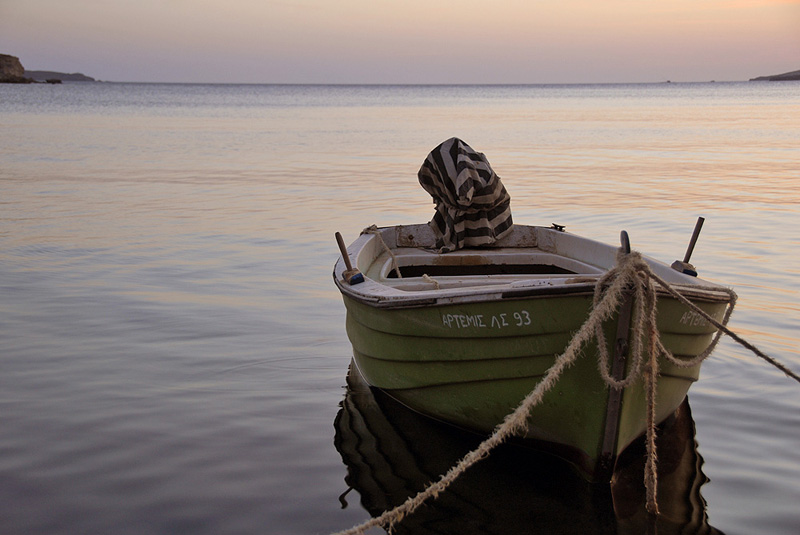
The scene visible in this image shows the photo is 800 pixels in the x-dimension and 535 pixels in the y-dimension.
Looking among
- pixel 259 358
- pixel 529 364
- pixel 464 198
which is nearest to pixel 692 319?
pixel 529 364

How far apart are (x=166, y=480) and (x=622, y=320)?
2994 mm

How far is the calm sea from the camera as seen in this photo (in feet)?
14.8

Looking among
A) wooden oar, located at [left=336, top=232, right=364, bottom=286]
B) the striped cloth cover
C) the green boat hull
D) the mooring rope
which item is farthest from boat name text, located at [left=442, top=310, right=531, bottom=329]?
the striped cloth cover

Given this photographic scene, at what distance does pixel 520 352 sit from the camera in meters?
4.43

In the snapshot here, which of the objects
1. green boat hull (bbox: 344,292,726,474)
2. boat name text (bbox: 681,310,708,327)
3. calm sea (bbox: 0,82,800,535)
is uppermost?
boat name text (bbox: 681,310,708,327)

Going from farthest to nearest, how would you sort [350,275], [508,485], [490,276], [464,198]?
[464,198] < [490,276] < [350,275] < [508,485]

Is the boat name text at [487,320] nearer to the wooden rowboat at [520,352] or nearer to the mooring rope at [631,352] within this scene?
the wooden rowboat at [520,352]

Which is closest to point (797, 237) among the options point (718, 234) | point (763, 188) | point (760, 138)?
point (718, 234)

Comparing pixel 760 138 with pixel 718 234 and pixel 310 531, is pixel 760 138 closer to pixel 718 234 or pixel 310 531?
pixel 718 234

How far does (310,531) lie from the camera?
14.0ft

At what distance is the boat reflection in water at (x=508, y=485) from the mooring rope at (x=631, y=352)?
0.21 meters

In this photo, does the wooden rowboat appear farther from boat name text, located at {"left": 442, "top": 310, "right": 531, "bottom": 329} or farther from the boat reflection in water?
the boat reflection in water

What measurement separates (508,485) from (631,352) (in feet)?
4.01

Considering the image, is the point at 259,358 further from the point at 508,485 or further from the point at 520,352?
the point at 520,352
